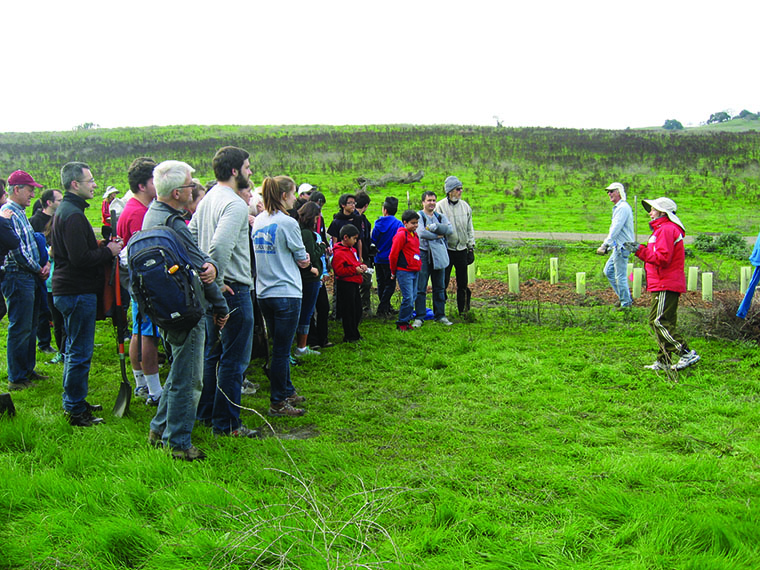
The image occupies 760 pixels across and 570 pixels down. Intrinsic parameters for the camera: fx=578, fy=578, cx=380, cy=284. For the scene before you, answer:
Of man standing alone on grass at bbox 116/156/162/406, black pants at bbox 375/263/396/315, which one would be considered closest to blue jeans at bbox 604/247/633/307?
black pants at bbox 375/263/396/315

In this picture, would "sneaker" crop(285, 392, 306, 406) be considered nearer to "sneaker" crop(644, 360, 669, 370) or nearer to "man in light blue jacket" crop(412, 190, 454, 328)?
"man in light blue jacket" crop(412, 190, 454, 328)

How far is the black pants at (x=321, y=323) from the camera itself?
808cm

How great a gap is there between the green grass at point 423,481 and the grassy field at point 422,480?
0.05 ft

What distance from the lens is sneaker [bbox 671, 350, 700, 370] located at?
6537 mm

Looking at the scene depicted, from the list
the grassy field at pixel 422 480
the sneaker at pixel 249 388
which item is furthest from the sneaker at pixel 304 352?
the sneaker at pixel 249 388

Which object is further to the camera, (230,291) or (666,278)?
(666,278)

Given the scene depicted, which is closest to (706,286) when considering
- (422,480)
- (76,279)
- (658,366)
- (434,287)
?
(658,366)

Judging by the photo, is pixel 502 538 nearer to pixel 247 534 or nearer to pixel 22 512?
pixel 247 534

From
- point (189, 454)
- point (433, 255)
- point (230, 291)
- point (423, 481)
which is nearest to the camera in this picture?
point (423, 481)

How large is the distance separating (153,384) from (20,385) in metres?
2.04

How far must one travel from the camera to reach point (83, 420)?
507cm

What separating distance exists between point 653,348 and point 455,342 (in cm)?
261

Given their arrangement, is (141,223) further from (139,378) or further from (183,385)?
(183,385)

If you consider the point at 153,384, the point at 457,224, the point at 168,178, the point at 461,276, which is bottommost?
the point at 153,384
